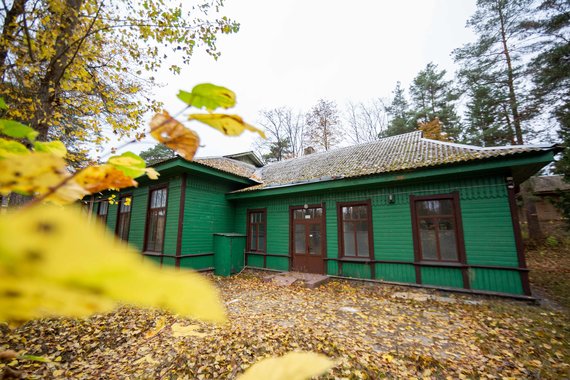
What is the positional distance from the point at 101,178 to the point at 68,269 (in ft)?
2.00

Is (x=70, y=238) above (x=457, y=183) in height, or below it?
below

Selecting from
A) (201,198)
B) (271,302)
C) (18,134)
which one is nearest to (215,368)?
(271,302)

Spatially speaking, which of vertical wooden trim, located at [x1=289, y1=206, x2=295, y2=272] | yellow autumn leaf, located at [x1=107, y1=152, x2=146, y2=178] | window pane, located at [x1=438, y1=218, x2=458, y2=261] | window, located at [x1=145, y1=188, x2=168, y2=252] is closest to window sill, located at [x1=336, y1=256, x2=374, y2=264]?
vertical wooden trim, located at [x1=289, y1=206, x2=295, y2=272]

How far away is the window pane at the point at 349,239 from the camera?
8970 millimetres

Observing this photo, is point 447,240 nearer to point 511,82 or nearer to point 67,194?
point 67,194

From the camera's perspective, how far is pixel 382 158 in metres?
9.81

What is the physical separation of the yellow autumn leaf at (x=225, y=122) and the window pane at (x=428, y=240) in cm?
844

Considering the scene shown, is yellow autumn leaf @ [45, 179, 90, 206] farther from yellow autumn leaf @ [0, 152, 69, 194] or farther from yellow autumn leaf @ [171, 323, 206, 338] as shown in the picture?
yellow autumn leaf @ [171, 323, 206, 338]

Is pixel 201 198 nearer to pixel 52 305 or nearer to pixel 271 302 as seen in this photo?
pixel 271 302

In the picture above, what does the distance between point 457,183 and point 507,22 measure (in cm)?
1597

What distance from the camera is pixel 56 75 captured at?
12.9 feet

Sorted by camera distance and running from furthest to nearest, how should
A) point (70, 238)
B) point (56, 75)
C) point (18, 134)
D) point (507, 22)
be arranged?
point (507, 22) → point (56, 75) → point (18, 134) → point (70, 238)

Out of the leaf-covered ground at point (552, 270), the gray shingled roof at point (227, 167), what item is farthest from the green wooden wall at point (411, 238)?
the gray shingled roof at point (227, 167)

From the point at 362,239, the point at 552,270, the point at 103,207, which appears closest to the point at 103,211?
the point at 103,207
